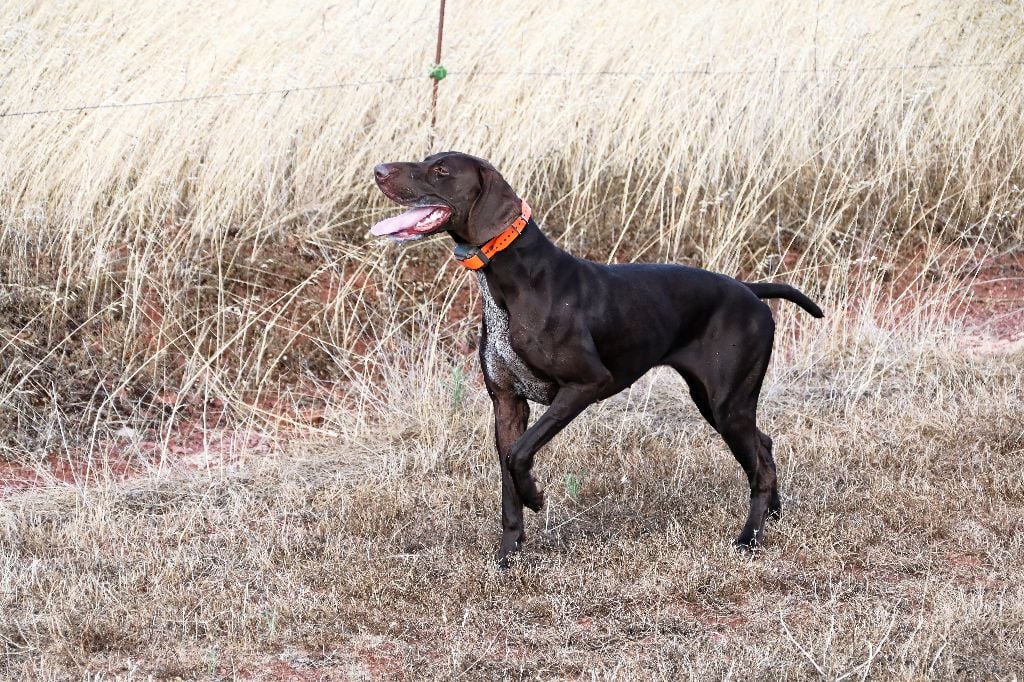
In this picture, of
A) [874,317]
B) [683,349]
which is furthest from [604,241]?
[683,349]

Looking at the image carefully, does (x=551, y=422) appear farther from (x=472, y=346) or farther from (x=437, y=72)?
(x=437, y=72)

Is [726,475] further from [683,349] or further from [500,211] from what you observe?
[500,211]

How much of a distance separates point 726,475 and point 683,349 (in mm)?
945

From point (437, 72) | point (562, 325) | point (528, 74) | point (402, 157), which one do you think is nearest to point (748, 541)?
point (562, 325)

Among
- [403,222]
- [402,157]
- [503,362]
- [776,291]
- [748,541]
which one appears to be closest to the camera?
[403,222]

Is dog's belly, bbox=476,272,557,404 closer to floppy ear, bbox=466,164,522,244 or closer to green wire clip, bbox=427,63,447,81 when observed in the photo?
floppy ear, bbox=466,164,522,244

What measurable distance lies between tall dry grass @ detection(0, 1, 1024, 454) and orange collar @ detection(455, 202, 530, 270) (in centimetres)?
189

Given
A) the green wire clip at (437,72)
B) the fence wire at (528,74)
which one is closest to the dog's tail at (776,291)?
the green wire clip at (437,72)

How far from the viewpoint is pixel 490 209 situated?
12.2 feet

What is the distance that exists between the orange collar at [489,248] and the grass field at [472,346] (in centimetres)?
99

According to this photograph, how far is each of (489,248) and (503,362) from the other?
39 cm

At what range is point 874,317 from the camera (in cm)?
671

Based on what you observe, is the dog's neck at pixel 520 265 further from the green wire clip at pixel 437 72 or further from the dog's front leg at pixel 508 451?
the green wire clip at pixel 437 72

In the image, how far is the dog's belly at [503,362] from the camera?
3.86 m
